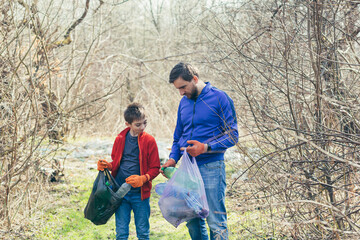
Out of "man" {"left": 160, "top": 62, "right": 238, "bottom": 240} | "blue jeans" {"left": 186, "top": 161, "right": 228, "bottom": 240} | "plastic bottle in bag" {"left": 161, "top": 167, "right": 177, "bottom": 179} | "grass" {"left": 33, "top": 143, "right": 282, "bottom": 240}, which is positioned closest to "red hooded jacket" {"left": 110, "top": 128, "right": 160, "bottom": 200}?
"plastic bottle in bag" {"left": 161, "top": 167, "right": 177, "bottom": 179}

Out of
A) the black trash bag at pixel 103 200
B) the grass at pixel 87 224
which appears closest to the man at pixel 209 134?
the grass at pixel 87 224

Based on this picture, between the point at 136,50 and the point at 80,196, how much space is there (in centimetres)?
1287

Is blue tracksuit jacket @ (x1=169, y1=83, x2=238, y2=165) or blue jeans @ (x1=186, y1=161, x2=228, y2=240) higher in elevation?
blue tracksuit jacket @ (x1=169, y1=83, x2=238, y2=165)

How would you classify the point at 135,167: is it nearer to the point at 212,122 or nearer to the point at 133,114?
the point at 133,114

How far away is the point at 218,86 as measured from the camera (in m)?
10.8

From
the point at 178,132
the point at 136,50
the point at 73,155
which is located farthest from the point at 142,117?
the point at 136,50

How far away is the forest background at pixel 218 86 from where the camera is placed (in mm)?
2721

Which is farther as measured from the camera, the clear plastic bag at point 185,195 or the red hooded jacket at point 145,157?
the red hooded jacket at point 145,157

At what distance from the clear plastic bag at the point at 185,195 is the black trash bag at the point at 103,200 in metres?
0.58

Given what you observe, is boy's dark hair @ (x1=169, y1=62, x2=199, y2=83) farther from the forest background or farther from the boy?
the boy

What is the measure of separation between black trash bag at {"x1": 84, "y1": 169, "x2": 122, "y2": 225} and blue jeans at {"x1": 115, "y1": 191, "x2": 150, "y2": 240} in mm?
94

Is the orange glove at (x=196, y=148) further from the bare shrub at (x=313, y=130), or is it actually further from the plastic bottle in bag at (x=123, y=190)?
the plastic bottle in bag at (x=123, y=190)

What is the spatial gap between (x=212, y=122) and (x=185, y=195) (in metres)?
0.66

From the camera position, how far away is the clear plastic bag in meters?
3.04
